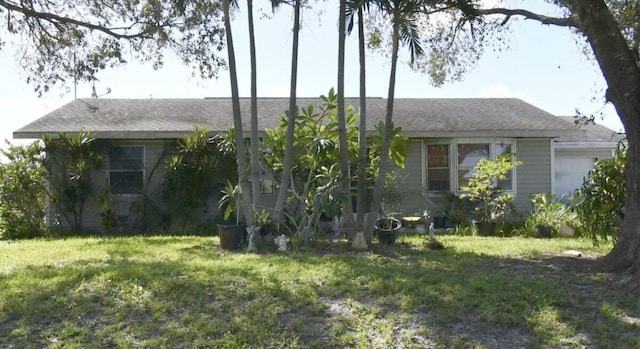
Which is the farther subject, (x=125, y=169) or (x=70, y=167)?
(x=125, y=169)

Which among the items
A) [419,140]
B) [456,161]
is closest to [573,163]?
[456,161]

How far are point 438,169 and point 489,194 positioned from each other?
1.62 metres

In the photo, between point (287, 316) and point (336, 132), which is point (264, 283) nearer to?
point (287, 316)

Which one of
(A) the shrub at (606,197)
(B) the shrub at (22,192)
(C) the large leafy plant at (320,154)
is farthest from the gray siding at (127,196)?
(A) the shrub at (606,197)

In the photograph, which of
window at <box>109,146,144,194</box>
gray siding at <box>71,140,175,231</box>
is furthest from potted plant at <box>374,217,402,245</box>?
window at <box>109,146,144,194</box>

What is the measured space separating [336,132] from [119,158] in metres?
6.63

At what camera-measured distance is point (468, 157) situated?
13.7m

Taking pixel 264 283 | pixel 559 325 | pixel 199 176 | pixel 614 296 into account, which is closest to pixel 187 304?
pixel 264 283

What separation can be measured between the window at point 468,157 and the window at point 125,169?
7.85m

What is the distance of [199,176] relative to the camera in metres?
12.8

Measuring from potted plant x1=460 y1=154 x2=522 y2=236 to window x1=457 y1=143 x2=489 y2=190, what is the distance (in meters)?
0.64

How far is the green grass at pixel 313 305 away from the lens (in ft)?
16.4

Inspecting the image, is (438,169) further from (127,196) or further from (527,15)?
(127,196)

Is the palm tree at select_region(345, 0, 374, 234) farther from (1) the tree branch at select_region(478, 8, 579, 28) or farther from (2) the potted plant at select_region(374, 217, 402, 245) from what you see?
(1) the tree branch at select_region(478, 8, 579, 28)
